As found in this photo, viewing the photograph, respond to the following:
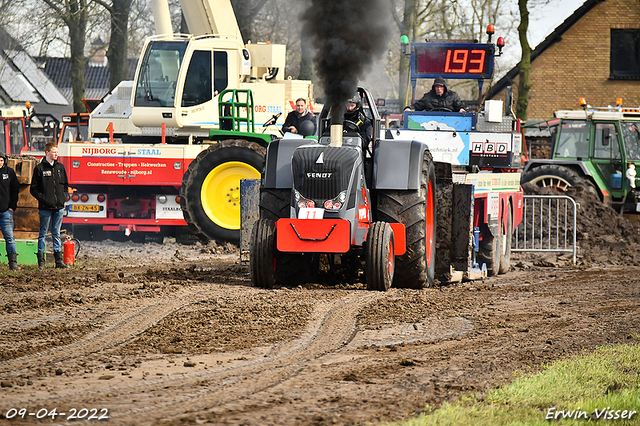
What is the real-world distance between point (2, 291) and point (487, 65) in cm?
875

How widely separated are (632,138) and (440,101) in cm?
658

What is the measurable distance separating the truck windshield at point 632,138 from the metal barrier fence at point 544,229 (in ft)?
8.35

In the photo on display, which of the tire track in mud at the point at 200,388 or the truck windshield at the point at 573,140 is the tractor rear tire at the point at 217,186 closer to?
the tire track in mud at the point at 200,388

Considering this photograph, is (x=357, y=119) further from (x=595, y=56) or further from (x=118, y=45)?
(x=595, y=56)

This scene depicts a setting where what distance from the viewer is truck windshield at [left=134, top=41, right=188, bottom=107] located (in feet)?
47.4

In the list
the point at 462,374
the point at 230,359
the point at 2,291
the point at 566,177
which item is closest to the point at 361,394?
the point at 462,374

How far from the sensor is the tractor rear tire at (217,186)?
1344 cm

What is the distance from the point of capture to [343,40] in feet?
32.9

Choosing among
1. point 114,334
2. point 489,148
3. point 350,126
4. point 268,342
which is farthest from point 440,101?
point 114,334

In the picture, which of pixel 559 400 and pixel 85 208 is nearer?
pixel 559 400

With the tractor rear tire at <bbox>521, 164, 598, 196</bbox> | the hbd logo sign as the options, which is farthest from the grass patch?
the tractor rear tire at <bbox>521, 164, 598, 196</bbox>

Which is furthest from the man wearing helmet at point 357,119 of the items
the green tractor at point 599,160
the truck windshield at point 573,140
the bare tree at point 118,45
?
the bare tree at point 118,45

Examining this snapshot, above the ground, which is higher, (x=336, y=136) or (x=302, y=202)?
(x=336, y=136)

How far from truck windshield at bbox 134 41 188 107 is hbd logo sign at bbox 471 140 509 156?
17.1 feet
